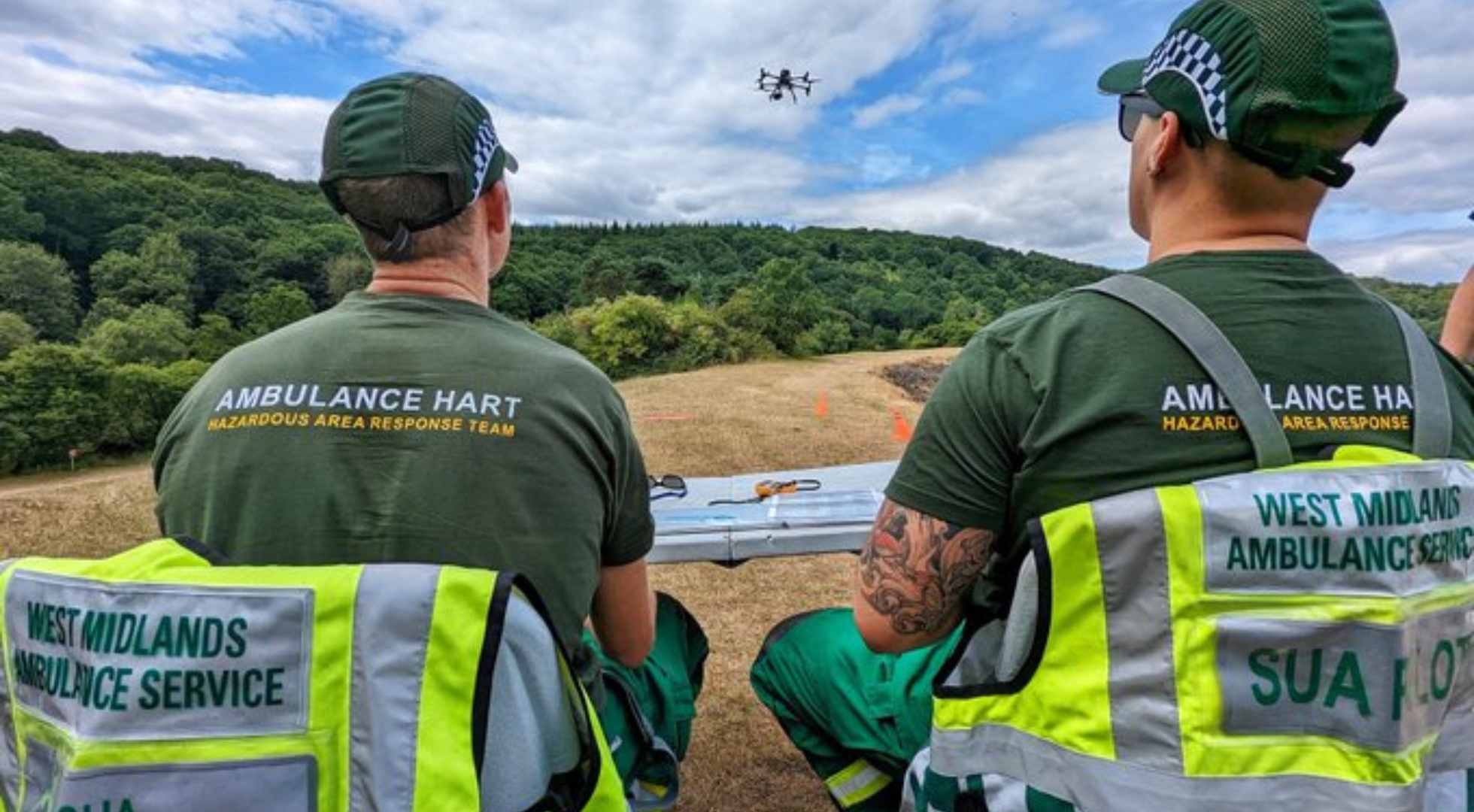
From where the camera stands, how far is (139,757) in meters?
0.90

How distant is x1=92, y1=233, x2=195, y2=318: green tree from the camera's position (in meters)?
32.2

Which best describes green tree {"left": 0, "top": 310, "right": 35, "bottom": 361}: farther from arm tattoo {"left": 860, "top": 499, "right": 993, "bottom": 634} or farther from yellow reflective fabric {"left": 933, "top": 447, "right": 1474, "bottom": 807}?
yellow reflective fabric {"left": 933, "top": 447, "right": 1474, "bottom": 807}

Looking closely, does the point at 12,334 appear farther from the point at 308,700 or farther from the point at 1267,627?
the point at 1267,627

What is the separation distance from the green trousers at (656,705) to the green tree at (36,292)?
3283cm

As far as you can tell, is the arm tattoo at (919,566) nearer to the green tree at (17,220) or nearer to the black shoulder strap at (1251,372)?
the black shoulder strap at (1251,372)

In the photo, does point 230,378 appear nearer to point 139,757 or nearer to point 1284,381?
point 139,757

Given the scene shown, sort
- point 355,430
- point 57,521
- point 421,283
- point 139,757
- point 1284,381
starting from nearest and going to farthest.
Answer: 1. point 139,757
2. point 1284,381
3. point 355,430
4. point 421,283
5. point 57,521

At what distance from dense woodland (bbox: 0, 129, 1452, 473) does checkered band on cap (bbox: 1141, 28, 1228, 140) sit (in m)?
1.66

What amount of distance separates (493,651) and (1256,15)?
4.43ft

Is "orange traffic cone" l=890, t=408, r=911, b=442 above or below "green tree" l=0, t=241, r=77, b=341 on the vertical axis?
below

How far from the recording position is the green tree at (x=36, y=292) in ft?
87.4

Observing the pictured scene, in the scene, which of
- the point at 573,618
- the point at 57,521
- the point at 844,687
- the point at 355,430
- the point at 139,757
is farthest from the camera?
the point at 57,521

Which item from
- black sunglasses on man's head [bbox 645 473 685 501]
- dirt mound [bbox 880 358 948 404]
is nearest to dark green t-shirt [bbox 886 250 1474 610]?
black sunglasses on man's head [bbox 645 473 685 501]

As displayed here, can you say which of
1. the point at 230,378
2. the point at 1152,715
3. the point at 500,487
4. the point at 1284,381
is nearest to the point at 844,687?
the point at 1152,715
